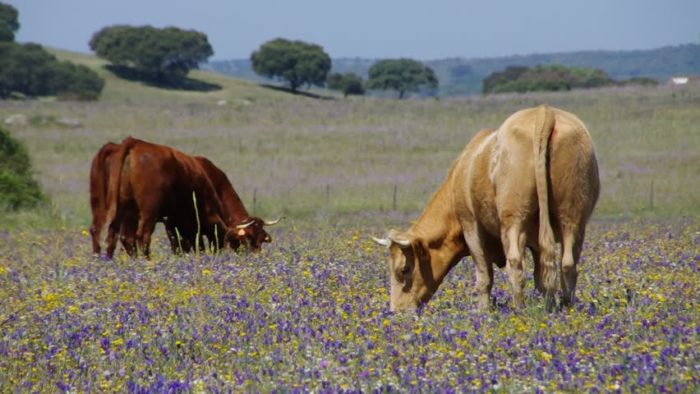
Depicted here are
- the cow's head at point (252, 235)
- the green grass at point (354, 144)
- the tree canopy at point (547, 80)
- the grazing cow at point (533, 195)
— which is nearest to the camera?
the grazing cow at point (533, 195)

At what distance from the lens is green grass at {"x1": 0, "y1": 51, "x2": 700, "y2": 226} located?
3281 centimetres

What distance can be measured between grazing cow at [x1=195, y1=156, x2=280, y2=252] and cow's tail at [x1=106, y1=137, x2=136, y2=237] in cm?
200

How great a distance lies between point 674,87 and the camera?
2874 inches

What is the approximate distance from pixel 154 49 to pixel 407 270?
393 feet

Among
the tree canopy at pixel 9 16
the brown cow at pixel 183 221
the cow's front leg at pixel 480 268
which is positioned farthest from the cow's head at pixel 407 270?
the tree canopy at pixel 9 16

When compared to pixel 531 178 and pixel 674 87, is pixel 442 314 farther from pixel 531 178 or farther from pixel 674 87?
pixel 674 87

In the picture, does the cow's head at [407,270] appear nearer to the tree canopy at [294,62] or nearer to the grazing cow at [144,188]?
the grazing cow at [144,188]

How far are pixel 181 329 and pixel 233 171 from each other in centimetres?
3381

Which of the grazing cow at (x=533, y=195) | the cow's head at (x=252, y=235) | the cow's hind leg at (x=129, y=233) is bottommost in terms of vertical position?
the cow's head at (x=252, y=235)

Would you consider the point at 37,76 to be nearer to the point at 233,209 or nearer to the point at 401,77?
the point at 401,77

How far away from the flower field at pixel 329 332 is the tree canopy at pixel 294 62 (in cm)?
13167

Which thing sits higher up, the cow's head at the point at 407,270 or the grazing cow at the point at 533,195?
the grazing cow at the point at 533,195

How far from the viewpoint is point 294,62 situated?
472 feet

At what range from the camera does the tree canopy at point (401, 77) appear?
163 m
